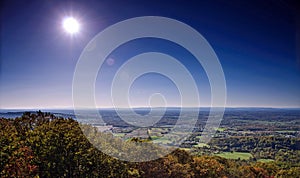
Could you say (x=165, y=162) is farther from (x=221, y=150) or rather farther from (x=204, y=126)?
(x=204, y=126)

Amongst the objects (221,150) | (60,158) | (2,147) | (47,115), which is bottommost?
(221,150)

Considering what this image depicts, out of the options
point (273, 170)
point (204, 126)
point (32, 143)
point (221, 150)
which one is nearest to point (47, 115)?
point (32, 143)

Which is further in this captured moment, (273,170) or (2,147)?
(273,170)

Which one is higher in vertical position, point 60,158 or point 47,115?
point 47,115

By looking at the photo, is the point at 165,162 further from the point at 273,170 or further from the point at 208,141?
the point at 208,141

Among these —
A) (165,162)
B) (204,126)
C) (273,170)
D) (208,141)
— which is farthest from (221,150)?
(165,162)

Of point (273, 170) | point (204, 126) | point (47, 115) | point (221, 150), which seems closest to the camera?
point (47, 115)

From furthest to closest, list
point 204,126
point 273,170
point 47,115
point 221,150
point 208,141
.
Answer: point 204,126 < point 208,141 < point 221,150 < point 273,170 < point 47,115
